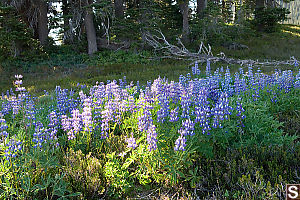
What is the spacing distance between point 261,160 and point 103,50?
15.2 metres

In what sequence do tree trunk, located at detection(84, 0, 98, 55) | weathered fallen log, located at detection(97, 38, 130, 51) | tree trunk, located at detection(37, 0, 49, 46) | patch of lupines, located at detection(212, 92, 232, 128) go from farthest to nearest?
tree trunk, located at detection(37, 0, 49, 46) < weathered fallen log, located at detection(97, 38, 130, 51) < tree trunk, located at detection(84, 0, 98, 55) < patch of lupines, located at detection(212, 92, 232, 128)

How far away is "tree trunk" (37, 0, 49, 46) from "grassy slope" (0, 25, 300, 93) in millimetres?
2294

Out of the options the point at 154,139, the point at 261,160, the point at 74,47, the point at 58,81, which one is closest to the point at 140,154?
the point at 154,139

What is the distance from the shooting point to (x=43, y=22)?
1755 centimetres

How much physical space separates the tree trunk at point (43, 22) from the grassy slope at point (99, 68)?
2294 millimetres

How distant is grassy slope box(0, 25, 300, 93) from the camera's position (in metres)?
11.1

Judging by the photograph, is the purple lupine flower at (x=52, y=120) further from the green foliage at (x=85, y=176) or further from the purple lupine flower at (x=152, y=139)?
the purple lupine flower at (x=152, y=139)

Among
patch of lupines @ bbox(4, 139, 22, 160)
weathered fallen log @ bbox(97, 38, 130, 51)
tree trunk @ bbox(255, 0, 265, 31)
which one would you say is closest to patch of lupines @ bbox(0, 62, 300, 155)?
patch of lupines @ bbox(4, 139, 22, 160)

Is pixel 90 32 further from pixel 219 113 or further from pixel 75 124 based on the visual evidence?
pixel 219 113

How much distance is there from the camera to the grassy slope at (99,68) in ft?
36.4

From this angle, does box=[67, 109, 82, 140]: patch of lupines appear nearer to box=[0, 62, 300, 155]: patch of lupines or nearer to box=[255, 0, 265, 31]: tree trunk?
box=[0, 62, 300, 155]: patch of lupines

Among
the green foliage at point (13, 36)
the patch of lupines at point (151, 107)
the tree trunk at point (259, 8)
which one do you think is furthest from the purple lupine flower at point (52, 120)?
the tree trunk at point (259, 8)

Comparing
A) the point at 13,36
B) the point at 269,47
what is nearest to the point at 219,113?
the point at 13,36

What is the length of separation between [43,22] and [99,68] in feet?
23.9
